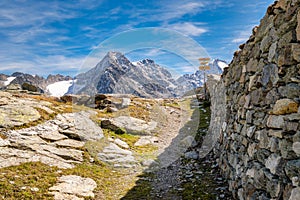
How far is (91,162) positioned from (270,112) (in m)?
9.78

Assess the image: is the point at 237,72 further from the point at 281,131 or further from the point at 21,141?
the point at 21,141

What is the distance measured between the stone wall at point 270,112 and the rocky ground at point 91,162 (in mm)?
2195

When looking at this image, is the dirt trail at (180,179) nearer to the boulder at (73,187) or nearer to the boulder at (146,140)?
the boulder at (73,187)

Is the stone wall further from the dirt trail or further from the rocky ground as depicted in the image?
the rocky ground

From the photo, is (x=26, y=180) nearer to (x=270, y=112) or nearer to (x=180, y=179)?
(x=180, y=179)

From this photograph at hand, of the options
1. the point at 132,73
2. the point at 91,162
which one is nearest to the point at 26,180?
the point at 91,162

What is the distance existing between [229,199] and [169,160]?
20.6ft

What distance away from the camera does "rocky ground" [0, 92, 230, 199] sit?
892cm

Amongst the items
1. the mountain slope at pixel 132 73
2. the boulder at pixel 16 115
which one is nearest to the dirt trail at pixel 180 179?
the mountain slope at pixel 132 73

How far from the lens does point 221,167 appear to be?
34.1 feet

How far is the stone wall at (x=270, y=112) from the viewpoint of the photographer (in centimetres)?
464

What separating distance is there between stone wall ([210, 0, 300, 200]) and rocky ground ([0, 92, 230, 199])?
7.20 feet

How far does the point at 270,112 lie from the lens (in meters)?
5.66

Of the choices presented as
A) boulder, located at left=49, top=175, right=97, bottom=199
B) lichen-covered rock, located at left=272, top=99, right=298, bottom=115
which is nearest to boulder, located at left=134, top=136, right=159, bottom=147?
boulder, located at left=49, top=175, right=97, bottom=199
